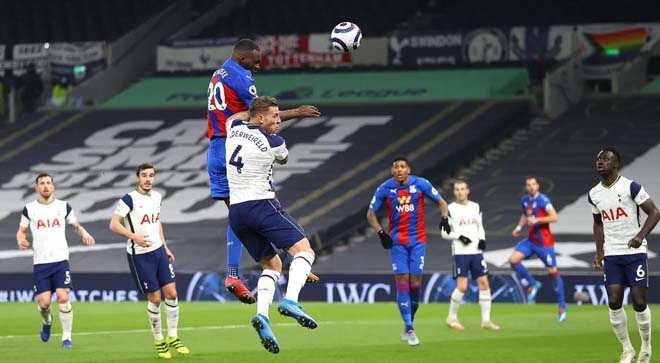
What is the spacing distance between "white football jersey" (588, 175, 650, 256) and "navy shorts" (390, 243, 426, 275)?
4700mm

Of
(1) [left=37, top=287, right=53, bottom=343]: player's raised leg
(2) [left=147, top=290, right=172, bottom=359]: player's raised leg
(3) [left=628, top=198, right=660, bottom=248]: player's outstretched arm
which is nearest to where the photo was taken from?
(3) [left=628, top=198, right=660, bottom=248]: player's outstretched arm

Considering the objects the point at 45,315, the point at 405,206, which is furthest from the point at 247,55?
the point at 45,315

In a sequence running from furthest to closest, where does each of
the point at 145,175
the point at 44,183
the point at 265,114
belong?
1. the point at 44,183
2. the point at 145,175
3. the point at 265,114

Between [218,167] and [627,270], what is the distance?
472 centimetres

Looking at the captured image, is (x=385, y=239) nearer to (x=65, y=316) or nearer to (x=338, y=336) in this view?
(x=338, y=336)

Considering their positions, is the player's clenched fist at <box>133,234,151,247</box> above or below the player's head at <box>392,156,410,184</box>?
below

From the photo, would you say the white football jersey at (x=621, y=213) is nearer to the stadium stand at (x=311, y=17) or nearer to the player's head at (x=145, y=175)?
the player's head at (x=145, y=175)

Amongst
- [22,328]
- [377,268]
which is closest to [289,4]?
[377,268]

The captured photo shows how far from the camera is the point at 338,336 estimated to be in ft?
64.6

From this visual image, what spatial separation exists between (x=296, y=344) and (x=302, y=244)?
589 cm

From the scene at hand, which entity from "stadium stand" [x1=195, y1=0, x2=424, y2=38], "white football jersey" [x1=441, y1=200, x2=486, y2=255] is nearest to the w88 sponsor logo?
"white football jersey" [x1=441, y1=200, x2=486, y2=255]

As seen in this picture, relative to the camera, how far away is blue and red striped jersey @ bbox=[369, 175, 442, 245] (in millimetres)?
19281

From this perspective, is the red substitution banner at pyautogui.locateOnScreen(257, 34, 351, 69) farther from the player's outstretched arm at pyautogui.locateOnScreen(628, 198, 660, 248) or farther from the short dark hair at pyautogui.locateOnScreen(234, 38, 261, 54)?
the short dark hair at pyautogui.locateOnScreen(234, 38, 261, 54)

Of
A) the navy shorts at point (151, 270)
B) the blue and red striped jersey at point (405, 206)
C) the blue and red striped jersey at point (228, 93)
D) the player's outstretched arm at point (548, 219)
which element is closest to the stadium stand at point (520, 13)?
the player's outstretched arm at point (548, 219)
